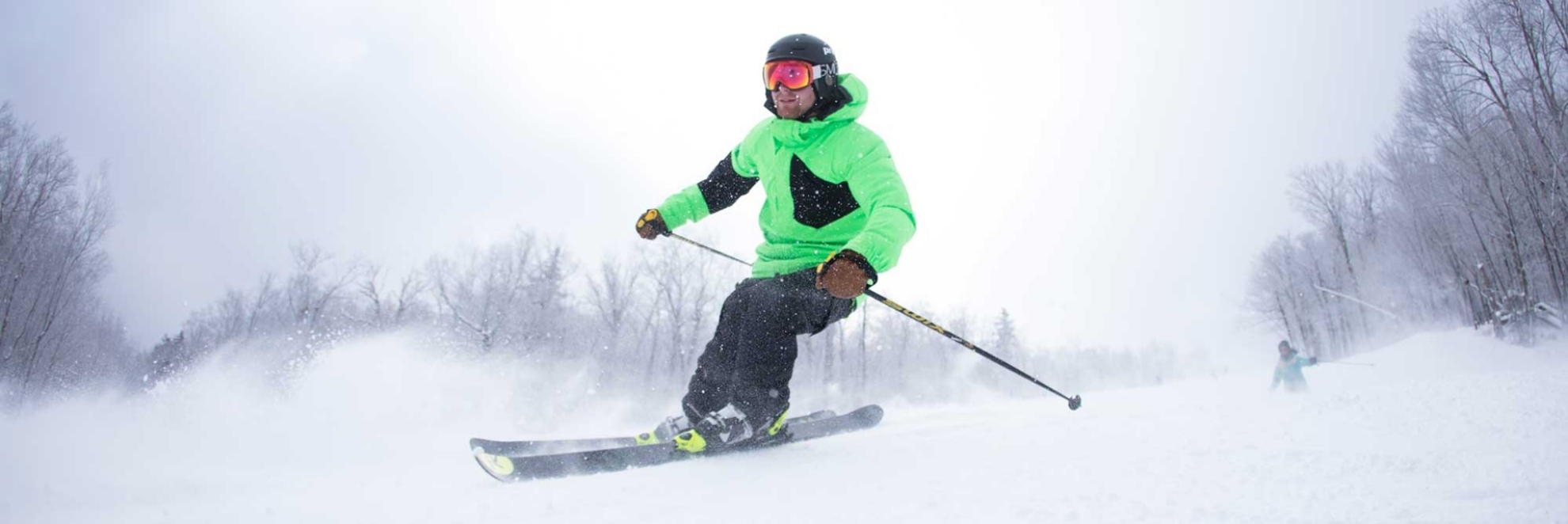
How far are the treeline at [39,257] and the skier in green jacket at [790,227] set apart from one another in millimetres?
21962

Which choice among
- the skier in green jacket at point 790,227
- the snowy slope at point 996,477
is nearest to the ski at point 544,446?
the snowy slope at point 996,477

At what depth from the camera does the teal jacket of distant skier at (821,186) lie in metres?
2.83

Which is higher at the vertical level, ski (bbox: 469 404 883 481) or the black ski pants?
the black ski pants

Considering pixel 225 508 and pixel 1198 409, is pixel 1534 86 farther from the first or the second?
pixel 225 508

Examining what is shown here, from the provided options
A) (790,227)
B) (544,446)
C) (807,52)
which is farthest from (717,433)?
(807,52)

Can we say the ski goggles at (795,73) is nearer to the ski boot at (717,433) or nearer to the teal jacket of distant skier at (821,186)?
the teal jacket of distant skier at (821,186)

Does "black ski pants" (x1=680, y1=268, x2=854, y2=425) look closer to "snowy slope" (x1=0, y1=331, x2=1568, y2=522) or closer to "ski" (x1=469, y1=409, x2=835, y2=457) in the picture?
"snowy slope" (x1=0, y1=331, x2=1568, y2=522)

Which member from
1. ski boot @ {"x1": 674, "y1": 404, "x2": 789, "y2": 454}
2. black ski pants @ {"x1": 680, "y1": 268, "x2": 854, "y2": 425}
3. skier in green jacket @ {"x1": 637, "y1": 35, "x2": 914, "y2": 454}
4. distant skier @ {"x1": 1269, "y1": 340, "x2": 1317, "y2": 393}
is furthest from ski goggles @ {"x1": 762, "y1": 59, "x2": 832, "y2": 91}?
distant skier @ {"x1": 1269, "y1": 340, "x2": 1317, "y2": 393}

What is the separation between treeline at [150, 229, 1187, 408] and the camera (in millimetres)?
24766

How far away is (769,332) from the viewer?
299 cm

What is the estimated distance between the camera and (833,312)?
10.2 ft

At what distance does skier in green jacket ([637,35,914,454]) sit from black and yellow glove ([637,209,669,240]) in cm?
78

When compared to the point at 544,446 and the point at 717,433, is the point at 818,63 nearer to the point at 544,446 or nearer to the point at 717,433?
the point at 717,433

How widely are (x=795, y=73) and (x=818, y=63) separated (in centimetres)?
14
